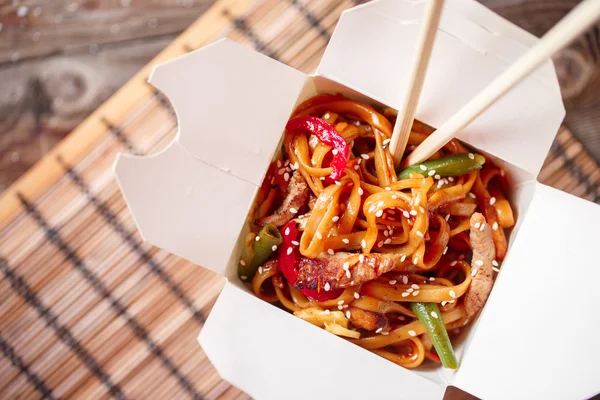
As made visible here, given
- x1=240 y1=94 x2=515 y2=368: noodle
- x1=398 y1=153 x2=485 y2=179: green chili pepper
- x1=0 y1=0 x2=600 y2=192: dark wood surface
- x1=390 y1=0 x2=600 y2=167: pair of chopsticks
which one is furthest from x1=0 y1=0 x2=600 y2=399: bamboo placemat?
x1=390 y1=0 x2=600 y2=167: pair of chopsticks

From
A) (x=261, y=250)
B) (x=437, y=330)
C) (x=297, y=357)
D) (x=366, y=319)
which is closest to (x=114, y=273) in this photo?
(x=261, y=250)

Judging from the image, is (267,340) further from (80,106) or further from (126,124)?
(80,106)

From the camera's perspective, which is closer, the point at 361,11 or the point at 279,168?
the point at 361,11

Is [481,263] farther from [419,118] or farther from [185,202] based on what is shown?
[185,202]

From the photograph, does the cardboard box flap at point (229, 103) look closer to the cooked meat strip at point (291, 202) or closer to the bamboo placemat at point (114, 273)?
the cooked meat strip at point (291, 202)

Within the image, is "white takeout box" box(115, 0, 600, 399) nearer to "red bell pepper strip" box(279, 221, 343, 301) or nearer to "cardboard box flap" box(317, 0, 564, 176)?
"cardboard box flap" box(317, 0, 564, 176)

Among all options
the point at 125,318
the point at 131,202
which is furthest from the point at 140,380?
the point at 131,202

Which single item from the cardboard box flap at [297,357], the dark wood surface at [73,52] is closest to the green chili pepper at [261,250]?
the cardboard box flap at [297,357]
